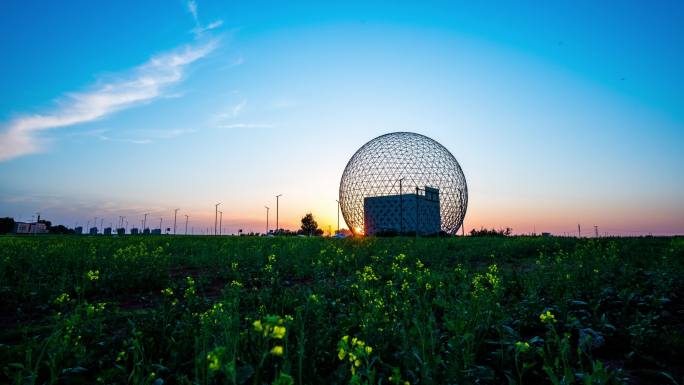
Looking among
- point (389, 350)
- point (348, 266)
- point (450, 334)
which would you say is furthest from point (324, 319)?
point (348, 266)

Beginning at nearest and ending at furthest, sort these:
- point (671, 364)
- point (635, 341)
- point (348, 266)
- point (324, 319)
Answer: point (671, 364)
point (635, 341)
point (324, 319)
point (348, 266)

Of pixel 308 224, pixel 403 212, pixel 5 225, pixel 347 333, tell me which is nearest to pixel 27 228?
pixel 5 225

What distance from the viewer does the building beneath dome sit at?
44281mm

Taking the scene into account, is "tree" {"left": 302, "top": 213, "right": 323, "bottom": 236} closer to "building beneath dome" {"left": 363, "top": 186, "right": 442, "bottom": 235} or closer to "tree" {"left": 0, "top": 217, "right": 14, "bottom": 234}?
"building beneath dome" {"left": 363, "top": 186, "right": 442, "bottom": 235}

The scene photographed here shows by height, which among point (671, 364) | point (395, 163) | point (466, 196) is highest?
point (395, 163)

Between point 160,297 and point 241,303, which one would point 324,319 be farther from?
point 160,297

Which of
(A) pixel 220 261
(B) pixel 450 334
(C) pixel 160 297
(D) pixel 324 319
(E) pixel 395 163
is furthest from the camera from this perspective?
(E) pixel 395 163

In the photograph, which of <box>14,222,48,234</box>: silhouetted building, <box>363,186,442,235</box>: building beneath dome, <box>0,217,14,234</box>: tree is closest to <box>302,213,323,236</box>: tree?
<box>363,186,442,235</box>: building beneath dome

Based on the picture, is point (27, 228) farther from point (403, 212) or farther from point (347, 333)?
point (347, 333)

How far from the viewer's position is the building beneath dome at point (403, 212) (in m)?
44.3

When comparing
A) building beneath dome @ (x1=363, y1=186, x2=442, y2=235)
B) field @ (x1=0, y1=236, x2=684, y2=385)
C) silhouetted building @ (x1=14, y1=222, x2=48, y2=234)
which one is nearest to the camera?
field @ (x1=0, y1=236, x2=684, y2=385)

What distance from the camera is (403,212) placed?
44625 mm

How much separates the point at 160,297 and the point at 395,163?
38.2 meters

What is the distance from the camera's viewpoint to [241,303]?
5.53 meters
